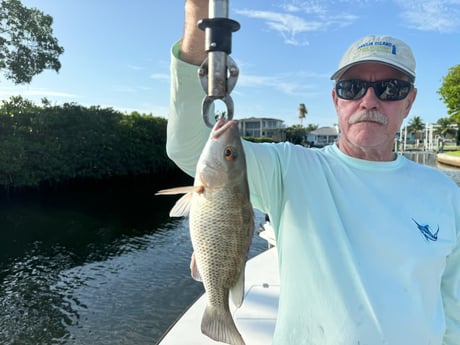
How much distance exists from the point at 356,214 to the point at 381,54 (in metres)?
0.80

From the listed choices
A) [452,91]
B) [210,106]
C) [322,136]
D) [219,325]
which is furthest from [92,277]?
[322,136]

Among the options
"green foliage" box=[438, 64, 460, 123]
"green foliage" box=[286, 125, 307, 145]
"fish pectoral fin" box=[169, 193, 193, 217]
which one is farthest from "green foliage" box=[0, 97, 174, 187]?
"green foliage" box=[286, 125, 307, 145]

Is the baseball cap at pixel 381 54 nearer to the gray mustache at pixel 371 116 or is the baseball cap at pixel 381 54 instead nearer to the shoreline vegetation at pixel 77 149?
the gray mustache at pixel 371 116

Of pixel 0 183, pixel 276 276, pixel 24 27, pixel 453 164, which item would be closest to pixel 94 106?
pixel 24 27

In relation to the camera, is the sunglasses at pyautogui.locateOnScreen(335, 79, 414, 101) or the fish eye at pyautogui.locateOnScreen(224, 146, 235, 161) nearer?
the fish eye at pyautogui.locateOnScreen(224, 146, 235, 161)

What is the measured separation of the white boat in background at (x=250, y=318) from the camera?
3469 millimetres

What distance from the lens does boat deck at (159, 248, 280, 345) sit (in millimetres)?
3471

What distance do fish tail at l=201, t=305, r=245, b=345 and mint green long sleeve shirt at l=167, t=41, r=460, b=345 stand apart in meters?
0.31

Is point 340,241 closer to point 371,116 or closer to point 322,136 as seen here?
point 371,116

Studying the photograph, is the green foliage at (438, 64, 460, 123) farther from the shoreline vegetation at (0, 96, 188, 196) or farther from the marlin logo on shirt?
the marlin logo on shirt

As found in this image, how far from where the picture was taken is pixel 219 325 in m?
1.43

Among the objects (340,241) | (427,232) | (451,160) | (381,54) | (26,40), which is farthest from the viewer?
(451,160)

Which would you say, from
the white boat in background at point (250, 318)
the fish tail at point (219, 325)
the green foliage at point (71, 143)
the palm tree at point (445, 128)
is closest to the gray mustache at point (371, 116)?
the fish tail at point (219, 325)

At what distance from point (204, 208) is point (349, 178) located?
743 millimetres
